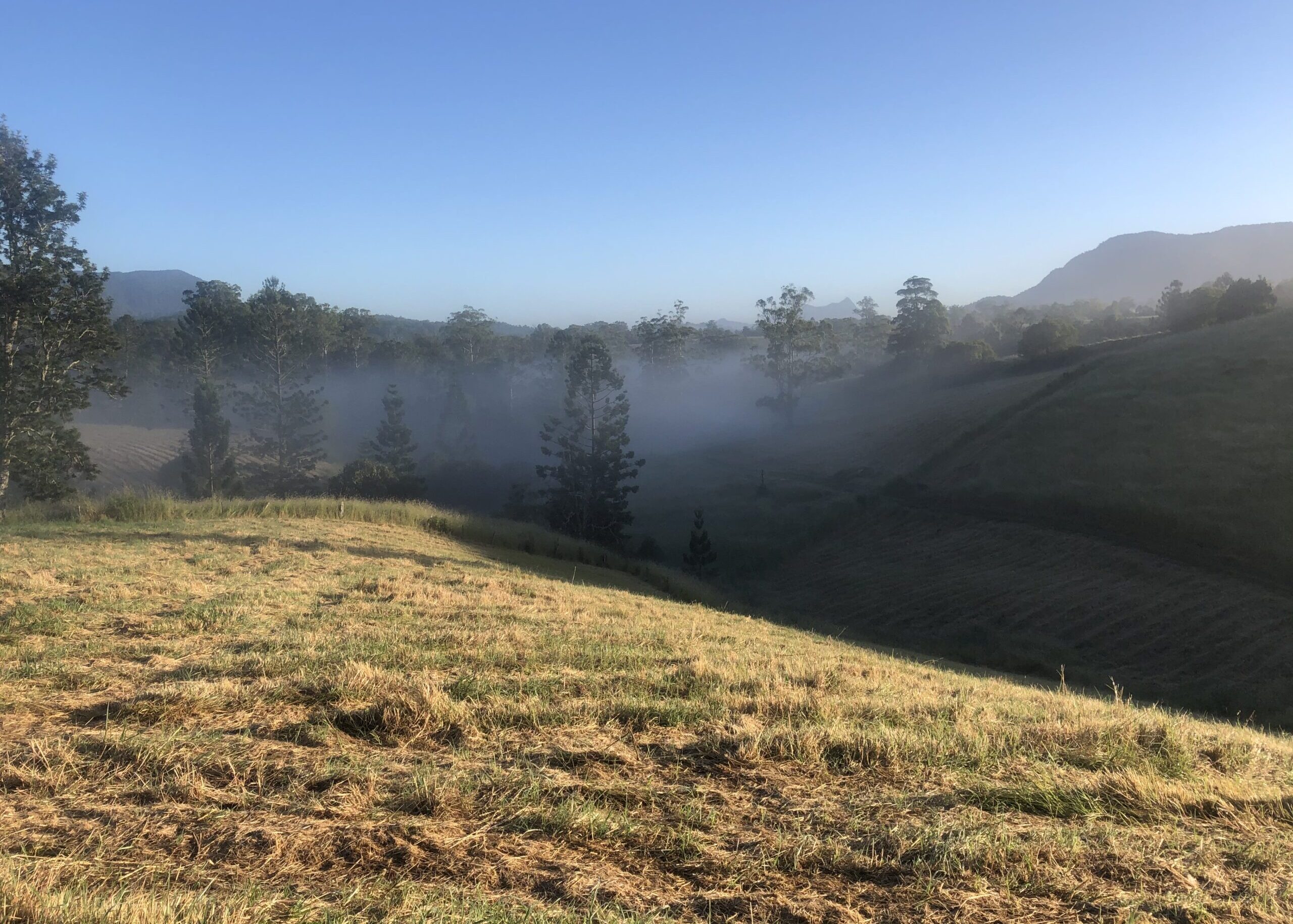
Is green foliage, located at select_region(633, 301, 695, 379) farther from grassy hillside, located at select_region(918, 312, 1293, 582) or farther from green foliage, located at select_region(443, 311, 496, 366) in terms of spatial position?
grassy hillside, located at select_region(918, 312, 1293, 582)

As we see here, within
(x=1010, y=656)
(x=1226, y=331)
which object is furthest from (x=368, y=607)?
(x=1226, y=331)

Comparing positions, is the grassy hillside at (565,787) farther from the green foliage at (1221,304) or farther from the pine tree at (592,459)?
the green foliage at (1221,304)

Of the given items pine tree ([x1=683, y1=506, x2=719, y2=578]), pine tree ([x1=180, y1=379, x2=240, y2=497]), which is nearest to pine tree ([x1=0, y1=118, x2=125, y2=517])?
pine tree ([x1=180, y1=379, x2=240, y2=497])

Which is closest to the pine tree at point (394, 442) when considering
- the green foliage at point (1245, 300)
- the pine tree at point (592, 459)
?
the pine tree at point (592, 459)

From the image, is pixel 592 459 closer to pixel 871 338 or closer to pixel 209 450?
pixel 209 450

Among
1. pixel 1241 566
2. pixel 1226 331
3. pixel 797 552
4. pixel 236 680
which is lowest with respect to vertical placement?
pixel 797 552

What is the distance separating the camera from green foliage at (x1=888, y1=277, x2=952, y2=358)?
83688mm

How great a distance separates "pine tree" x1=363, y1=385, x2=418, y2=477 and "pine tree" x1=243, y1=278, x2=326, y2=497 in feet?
15.8

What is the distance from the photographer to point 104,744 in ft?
13.3

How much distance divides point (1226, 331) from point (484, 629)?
51922mm

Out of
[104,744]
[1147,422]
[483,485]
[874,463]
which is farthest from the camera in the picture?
[483,485]

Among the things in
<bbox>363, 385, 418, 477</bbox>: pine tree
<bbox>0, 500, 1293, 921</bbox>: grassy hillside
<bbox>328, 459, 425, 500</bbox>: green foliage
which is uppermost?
<bbox>0, 500, 1293, 921</bbox>: grassy hillside

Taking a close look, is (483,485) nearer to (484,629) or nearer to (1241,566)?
A: (1241,566)

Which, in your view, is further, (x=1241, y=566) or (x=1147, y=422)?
(x=1147, y=422)
